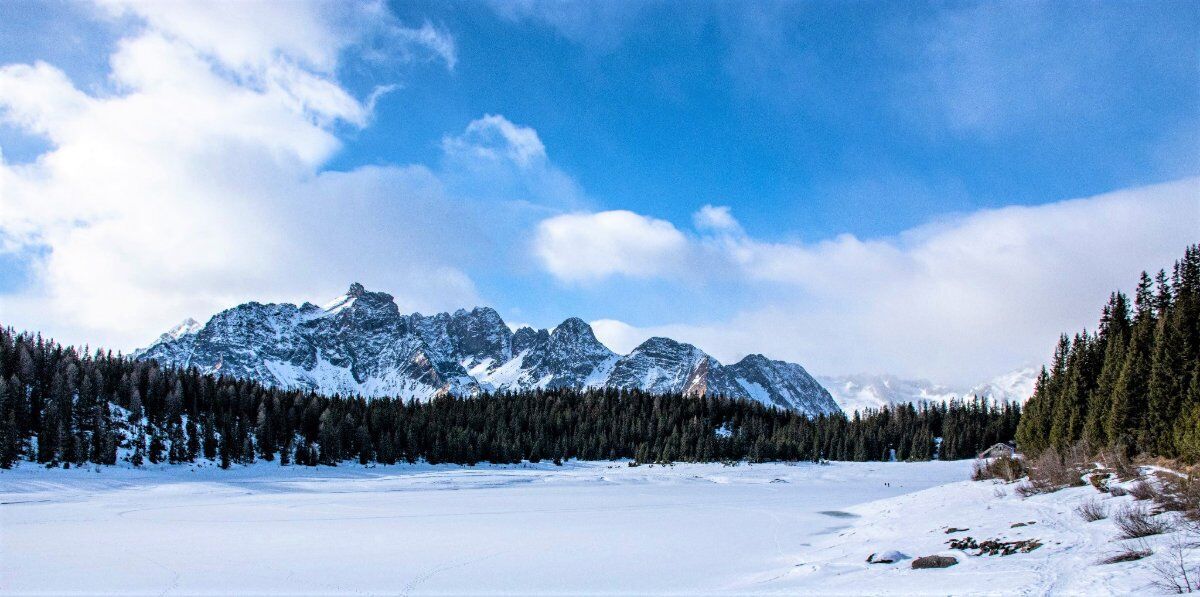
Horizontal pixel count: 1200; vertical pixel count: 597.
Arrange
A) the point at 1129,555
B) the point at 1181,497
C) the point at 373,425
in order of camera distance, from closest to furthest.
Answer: the point at 1129,555
the point at 1181,497
the point at 373,425

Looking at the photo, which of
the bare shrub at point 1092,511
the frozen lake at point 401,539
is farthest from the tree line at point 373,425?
the bare shrub at point 1092,511

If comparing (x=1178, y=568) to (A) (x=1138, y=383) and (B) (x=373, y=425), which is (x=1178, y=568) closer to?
(A) (x=1138, y=383)

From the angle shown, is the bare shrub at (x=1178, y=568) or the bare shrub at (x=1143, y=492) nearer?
the bare shrub at (x=1178, y=568)

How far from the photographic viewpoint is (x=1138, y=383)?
1953 inches

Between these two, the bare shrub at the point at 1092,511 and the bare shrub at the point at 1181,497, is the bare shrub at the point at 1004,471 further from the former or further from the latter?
the bare shrub at the point at 1181,497

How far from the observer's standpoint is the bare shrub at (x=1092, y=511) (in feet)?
58.7

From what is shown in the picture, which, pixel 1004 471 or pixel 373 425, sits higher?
pixel 1004 471

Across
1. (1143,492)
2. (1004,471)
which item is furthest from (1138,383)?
(1143,492)

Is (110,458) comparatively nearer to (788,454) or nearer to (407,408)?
(407,408)

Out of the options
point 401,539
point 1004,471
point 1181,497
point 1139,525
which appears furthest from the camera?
point 1004,471

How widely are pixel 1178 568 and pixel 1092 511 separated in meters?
7.83

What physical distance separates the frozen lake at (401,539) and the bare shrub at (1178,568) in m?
7.58

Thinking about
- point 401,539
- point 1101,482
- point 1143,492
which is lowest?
point 401,539

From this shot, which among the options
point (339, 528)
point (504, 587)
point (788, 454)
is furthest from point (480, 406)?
point (504, 587)
